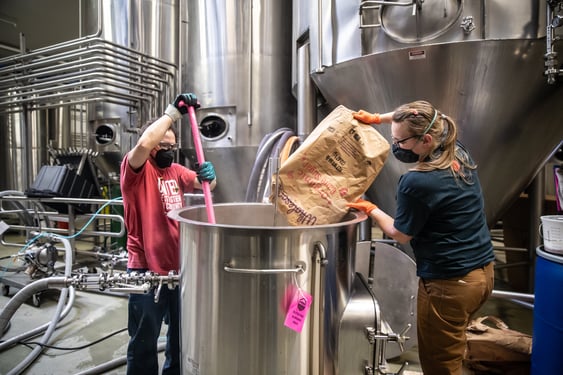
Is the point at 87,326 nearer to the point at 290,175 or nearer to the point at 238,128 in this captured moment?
the point at 238,128

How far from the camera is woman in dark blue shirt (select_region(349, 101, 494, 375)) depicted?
937 mm

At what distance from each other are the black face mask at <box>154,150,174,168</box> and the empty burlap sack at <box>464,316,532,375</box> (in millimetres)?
1408

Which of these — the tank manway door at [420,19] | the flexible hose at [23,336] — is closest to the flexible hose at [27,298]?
→ the flexible hose at [23,336]

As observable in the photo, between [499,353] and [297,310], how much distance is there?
3.84 feet

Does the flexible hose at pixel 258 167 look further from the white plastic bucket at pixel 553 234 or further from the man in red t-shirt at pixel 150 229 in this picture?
the white plastic bucket at pixel 553 234

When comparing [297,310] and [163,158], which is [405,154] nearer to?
[297,310]

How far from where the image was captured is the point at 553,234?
119 cm

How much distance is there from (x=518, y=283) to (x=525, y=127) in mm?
1578

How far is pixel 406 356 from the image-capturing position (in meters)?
1.61

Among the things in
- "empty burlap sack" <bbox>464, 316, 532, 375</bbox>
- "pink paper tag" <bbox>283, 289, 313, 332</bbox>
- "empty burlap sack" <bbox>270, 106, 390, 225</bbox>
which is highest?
"empty burlap sack" <bbox>270, 106, 390, 225</bbox>

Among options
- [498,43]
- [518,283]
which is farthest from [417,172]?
[518,283]

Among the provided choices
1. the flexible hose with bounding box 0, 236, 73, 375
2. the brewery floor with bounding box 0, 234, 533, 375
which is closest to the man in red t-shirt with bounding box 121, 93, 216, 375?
the flexible hose with bounding box 0, 236, 73, 375

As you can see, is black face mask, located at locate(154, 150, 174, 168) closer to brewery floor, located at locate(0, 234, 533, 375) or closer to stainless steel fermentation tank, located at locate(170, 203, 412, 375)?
stainless steel fermentation tank, located at locate(170, 203, 412, 375)

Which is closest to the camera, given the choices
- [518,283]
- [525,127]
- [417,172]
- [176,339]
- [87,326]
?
[417,172]
